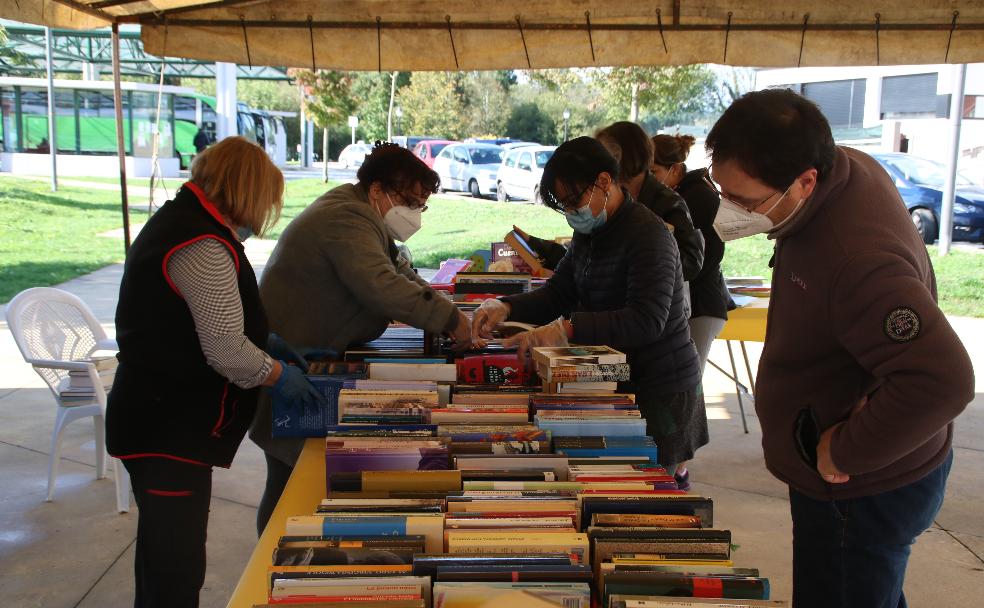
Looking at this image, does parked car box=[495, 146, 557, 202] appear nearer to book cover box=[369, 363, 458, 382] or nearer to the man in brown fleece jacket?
book cover box=[369, 363, 458, 382]

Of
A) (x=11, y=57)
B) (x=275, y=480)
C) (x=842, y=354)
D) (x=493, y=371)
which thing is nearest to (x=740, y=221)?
(x=842, y=354)

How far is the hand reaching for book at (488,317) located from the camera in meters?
2.87

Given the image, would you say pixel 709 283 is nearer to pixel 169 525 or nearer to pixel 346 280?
pixel 346 280

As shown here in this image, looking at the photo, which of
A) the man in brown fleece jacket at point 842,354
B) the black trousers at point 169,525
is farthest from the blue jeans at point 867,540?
the black trousers at point 169,525

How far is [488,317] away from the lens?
2904mm

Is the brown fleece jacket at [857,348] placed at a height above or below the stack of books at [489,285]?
above

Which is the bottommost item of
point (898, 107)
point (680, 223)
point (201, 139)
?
point (680, 223)

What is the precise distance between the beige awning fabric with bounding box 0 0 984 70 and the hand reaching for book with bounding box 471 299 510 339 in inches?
65.5

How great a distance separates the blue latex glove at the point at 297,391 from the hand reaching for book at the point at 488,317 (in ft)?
2.07

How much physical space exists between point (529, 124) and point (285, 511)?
1497 inches

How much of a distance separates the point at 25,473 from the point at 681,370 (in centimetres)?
367

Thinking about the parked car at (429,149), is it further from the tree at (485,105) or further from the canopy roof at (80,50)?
the tree at (485,105)

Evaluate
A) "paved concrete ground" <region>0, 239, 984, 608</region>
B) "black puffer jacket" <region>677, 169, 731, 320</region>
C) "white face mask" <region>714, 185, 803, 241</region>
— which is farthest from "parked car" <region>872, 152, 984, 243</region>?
"white face mask" <region>714, 185, 803, 241</region>

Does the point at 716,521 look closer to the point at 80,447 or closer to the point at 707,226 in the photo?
the point at 707,226
